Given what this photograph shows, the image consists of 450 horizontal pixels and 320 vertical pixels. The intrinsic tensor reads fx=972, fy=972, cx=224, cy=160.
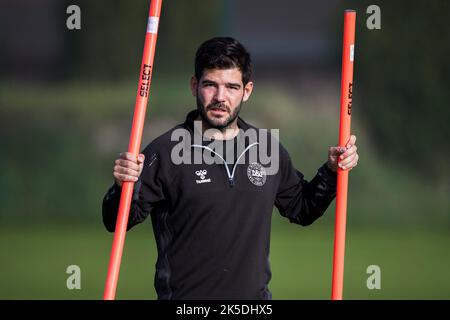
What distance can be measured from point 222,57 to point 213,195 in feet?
2.22

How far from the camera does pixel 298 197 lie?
5.07 m

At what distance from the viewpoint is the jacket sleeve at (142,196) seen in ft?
15.0

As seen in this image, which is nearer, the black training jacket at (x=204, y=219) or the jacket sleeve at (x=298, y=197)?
the black training jacket at (x=204, y=219)

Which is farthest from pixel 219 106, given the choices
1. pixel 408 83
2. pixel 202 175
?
pixel 408 83

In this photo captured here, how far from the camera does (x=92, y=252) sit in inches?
475

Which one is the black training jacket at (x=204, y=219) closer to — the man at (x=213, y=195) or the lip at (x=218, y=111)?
the man at (x=213, y=195)

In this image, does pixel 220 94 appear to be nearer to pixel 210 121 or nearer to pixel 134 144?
pixel 210 121

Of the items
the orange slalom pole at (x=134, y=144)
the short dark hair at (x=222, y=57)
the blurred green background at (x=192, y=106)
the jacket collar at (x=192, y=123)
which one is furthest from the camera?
the blurred green background at (x=192, y=106)

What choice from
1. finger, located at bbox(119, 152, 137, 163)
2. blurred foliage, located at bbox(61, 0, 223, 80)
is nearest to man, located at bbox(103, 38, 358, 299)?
finger, located at bbox(119, 152, 137, 163)

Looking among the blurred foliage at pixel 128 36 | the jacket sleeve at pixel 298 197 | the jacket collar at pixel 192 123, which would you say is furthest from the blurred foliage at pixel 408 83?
the jacket collar at pixel 192 123

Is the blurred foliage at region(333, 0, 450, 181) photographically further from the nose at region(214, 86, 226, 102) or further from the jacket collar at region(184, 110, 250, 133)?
the nose at region(214, 86, 226, 102)

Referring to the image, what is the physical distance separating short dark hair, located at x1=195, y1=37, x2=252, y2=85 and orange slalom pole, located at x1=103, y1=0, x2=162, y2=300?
38 cm

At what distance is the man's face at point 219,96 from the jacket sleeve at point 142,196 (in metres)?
0.34
